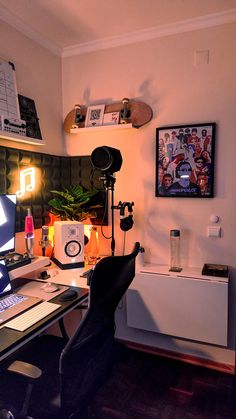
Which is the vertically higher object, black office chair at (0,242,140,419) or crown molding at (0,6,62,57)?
crown molding at (0,6,62,57)

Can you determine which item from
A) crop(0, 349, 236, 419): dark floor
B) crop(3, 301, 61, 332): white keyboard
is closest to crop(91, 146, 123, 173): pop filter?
crop(3, 301, 61, 332): white keyboard

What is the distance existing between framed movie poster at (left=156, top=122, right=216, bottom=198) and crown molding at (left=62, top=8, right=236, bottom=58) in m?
0.74

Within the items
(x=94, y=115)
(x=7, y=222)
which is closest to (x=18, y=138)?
(x=7, y=222)

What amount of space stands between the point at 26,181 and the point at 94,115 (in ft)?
2.75

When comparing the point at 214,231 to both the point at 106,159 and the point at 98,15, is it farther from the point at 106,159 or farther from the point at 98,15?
the point at 98,15

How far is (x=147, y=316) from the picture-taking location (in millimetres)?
2363

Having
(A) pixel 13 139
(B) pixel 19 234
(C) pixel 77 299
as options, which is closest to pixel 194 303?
(C) pixel 77 299

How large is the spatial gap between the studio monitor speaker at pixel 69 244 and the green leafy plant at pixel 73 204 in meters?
0.15

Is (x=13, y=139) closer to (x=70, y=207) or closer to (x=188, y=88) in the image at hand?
(x=70, y=207)

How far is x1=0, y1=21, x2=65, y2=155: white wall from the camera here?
2181mm

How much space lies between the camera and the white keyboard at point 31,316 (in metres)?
1.39

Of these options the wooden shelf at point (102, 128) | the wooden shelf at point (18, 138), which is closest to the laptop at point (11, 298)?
the wooden shelf at point (18, 138)

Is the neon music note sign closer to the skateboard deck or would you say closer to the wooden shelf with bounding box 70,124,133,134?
the wooden shelf with bounding box 70,124,133,134

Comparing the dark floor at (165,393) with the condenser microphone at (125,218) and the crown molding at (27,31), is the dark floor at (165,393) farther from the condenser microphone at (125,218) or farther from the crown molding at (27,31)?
the crown molding at (27,31)
